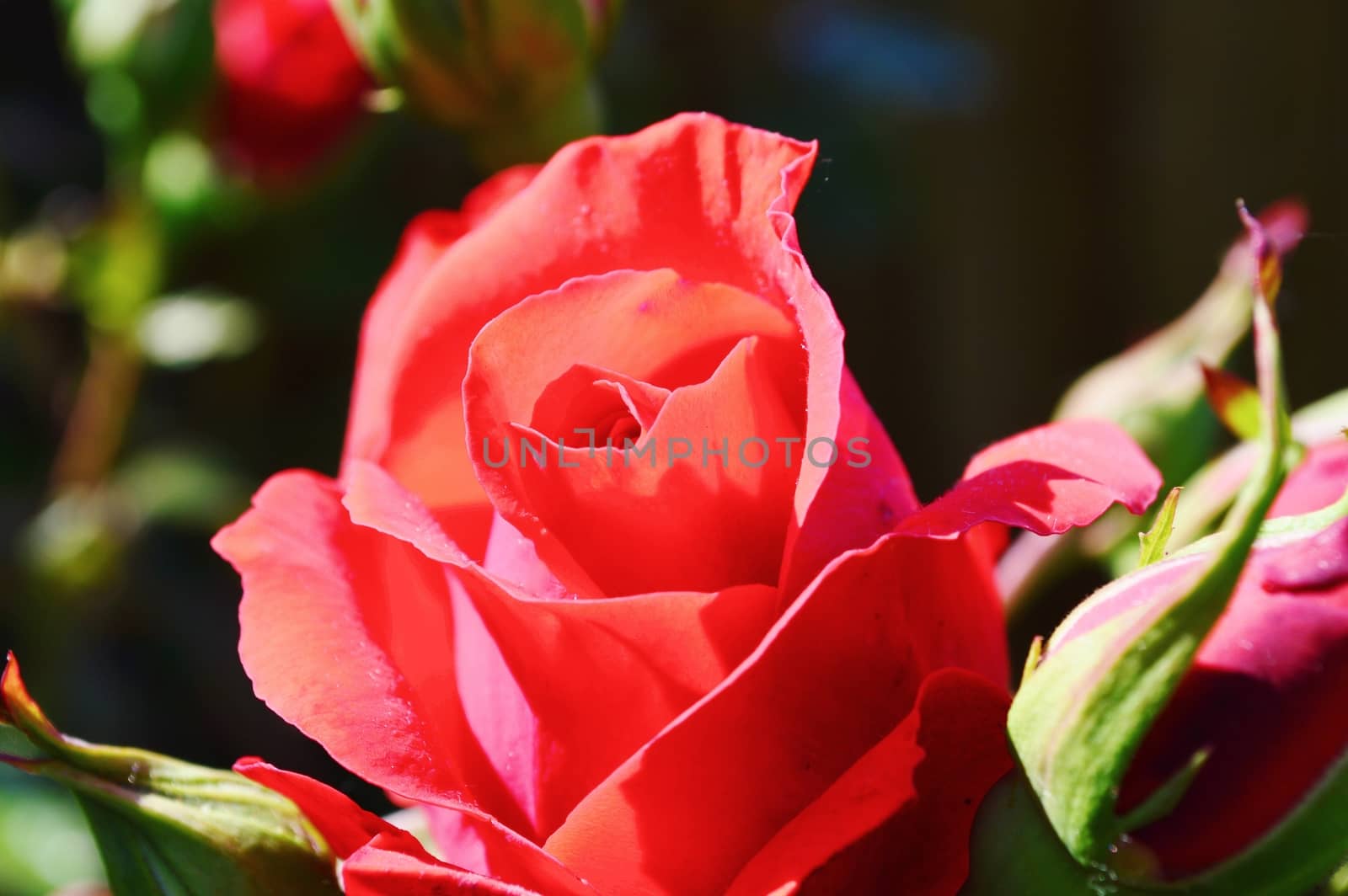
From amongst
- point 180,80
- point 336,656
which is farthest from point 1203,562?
point 180,80

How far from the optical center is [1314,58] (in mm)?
1479

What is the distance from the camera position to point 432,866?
0.31 m

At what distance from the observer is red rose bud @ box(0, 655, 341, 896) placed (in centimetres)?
34

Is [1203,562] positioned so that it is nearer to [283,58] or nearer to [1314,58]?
[283,58]

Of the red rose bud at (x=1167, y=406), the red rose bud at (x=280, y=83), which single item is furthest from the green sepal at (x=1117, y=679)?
the red rose bud at (x=280, y=83)

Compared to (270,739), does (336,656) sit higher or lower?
higher

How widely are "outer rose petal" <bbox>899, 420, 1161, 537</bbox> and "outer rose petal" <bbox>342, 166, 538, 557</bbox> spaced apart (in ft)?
0.46

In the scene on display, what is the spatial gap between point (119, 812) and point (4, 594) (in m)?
0.83

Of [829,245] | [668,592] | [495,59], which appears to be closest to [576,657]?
[668,592]

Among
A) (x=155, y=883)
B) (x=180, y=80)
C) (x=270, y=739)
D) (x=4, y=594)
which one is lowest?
(x=270, y=739)

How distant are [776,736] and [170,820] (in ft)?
0.52

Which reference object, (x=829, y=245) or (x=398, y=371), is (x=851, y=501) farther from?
(x=829, y=245)

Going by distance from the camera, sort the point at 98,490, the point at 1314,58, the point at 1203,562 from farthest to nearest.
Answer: the point at 1314,58
the point at 98,490
the point at 1203,562

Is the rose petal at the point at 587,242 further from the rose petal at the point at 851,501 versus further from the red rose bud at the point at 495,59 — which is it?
the red rose bud at the point at 495,59
